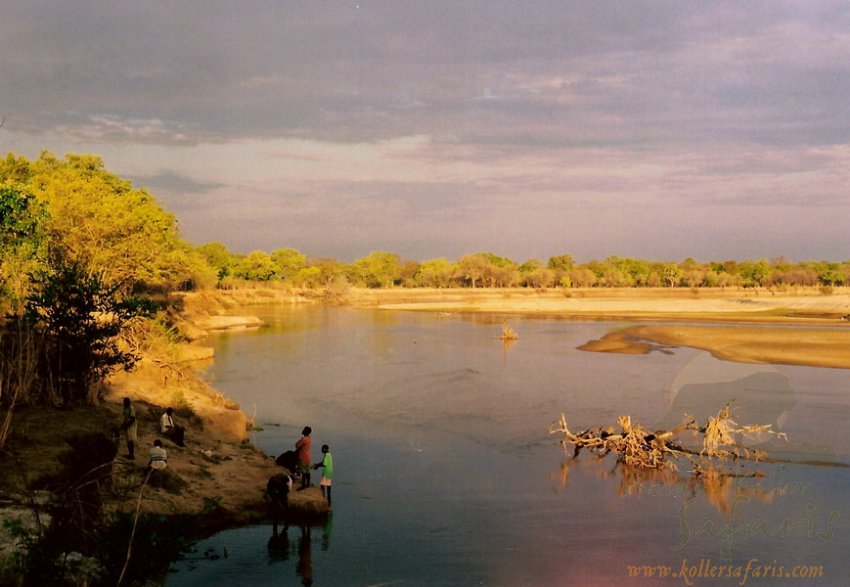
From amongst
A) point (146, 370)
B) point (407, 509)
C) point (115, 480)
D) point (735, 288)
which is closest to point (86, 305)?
point (115, 480)

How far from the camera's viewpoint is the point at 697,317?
273ft

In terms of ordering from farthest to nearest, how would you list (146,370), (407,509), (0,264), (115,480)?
1. (146,370)
2. (0,264)
3. (407,509)
4. (115,480)

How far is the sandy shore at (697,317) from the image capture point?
5026 centimetres

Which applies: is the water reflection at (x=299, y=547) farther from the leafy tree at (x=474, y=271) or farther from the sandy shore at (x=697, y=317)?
the leafy tree at (x=474, y=271)

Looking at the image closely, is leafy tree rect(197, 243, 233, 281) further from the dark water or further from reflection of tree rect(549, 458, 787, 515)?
reflection of tree rect(549, 458, 787, 515)

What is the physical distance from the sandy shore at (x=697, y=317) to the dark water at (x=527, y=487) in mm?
8862

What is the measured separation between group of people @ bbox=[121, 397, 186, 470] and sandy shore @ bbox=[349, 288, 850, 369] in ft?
124

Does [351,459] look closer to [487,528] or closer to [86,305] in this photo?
[487,528]

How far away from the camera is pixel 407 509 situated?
18391 millimetres

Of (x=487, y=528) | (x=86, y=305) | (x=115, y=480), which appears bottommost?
(x=487, y=528)

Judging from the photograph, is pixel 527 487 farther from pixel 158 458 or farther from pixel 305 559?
pixel 158 458

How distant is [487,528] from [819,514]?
348 inches

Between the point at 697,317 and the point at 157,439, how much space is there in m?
77.2

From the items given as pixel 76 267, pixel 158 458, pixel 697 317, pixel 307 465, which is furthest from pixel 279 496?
pixel 697 317
